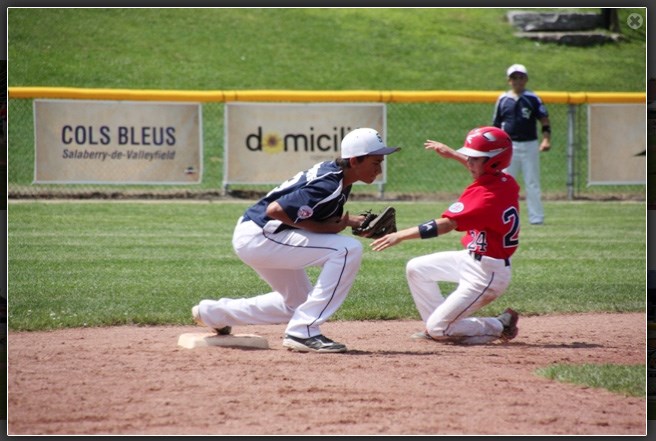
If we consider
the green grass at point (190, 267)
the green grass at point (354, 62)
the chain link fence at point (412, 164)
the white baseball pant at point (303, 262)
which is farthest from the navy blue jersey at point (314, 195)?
the green grass at point (354, 62)

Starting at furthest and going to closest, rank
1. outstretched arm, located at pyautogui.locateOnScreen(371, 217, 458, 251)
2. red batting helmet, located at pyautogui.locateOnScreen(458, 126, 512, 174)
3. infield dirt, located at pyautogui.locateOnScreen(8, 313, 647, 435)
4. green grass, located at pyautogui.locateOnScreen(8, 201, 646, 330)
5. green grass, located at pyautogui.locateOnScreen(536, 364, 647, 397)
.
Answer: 1. green grass, located at pyautogui.locateOnScreen(8, 201, 646, 330)
2. red batting helmet, located at pyautogui.locateOnScreen(458, 126, 512, 174)
3. outstretched arm, located at pyautogui.locateOnScreen(371, 217, 458, 251)
4. green grass, located at pyautogui.locateOnScreen(536, 364, 647, 397)
5. infield dirt, located at pyautogui.locateOnScreen(8, 313, 647, 435)

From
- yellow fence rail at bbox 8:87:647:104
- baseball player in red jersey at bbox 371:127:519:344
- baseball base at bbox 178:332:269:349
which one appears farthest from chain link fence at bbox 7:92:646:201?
baseball player in red jersey at bbox 371:127:519:344

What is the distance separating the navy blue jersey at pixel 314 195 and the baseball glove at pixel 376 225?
0.61ft

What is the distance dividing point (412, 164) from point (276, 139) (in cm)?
328

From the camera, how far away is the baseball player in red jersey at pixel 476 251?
660 cm

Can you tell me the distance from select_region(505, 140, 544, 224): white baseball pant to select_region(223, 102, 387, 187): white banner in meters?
3.07

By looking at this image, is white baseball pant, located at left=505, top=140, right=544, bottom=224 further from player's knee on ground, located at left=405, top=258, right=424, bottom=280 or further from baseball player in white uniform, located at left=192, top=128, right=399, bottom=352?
baseball player in white uniform, located at left=192, top=128, right=399, bottom=352

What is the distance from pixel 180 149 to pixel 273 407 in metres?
11.0

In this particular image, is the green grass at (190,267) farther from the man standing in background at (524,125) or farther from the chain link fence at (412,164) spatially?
the chain link fence at (412,164)

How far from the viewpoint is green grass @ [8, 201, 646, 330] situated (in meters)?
8.27

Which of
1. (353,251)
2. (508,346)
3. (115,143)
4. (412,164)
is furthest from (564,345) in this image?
(412,164)

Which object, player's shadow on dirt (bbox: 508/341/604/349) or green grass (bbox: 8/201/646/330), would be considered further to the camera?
green grass (bbox: 8/201/646/330)

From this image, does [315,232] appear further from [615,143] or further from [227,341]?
[615,143]

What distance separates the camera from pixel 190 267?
1003cm
